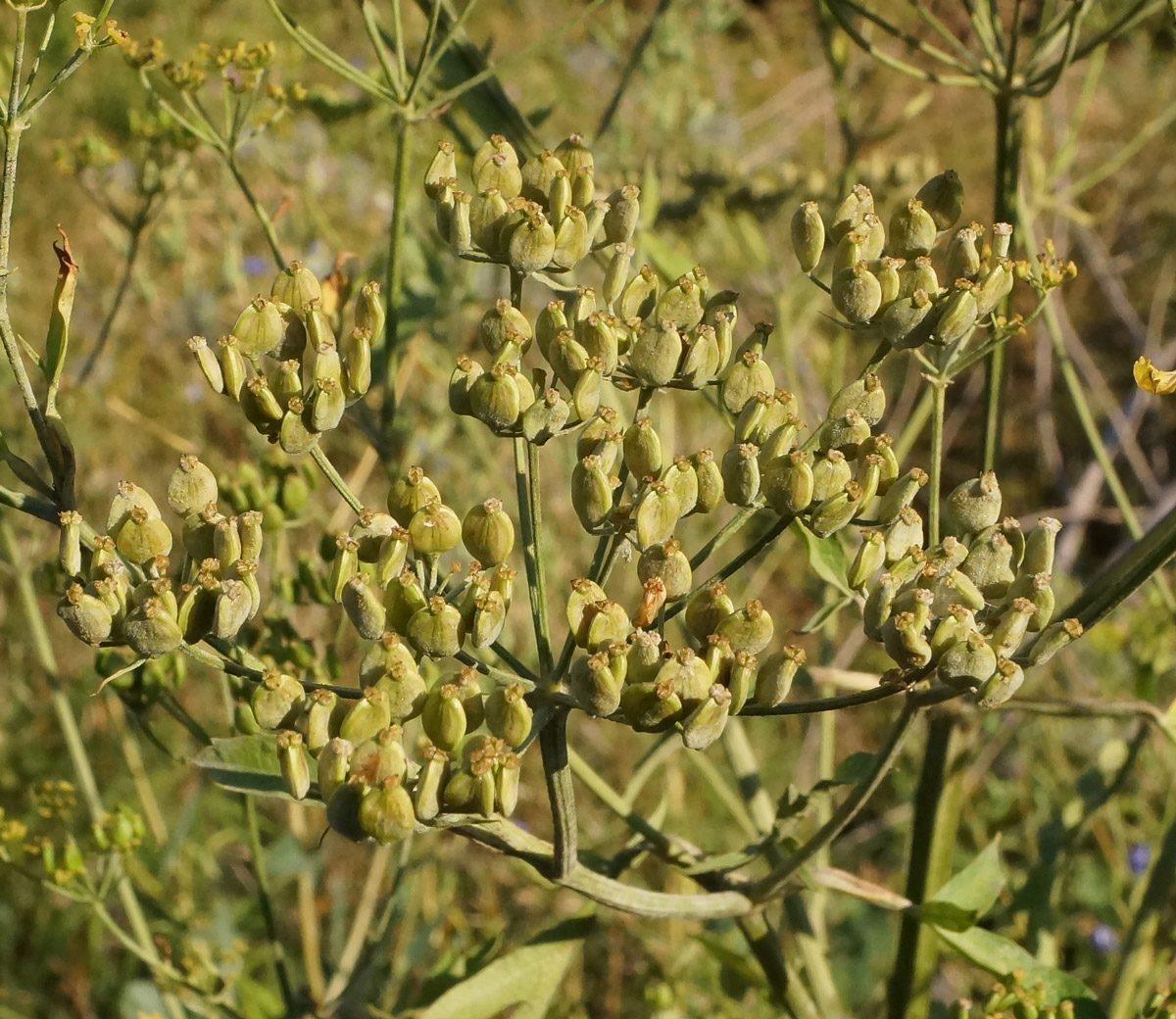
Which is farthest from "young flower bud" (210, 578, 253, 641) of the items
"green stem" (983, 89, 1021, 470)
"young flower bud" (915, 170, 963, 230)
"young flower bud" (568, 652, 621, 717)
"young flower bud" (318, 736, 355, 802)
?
"green stem" (983, 89, 1021, 470)

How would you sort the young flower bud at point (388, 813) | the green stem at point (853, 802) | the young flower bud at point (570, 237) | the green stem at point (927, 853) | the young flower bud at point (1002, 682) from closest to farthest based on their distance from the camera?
the young flower bud at point (388, 813)
the young flower bud at point (1002, 682)
the green stem at point (853, 802)
the young flower bud at point (570, 237)
the green stem at point (927, 853)

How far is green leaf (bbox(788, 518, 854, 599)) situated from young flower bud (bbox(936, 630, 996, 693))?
262 mm

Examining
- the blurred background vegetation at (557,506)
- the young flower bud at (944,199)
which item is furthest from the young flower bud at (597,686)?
the young flower bud at (944,199)

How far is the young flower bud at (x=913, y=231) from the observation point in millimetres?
1680

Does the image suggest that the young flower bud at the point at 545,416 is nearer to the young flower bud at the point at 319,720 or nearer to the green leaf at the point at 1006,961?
the young flower bud at the point at 319,720

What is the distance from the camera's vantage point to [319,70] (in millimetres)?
7000

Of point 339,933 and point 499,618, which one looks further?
point 339,933

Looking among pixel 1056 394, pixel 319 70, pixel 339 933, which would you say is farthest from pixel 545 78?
pixel 339 933

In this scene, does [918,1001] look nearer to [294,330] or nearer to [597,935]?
[294,330]

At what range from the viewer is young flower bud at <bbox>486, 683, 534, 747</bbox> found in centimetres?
131

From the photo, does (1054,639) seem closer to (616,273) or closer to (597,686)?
(597,686)

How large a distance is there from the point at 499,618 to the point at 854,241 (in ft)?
2.39

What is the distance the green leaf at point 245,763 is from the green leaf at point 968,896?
3.15 ft

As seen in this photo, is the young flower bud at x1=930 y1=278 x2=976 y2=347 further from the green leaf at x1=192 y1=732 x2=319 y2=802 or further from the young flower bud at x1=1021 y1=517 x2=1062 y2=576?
the green leaf at x1=192 y1=732 x2=319 y2=802
